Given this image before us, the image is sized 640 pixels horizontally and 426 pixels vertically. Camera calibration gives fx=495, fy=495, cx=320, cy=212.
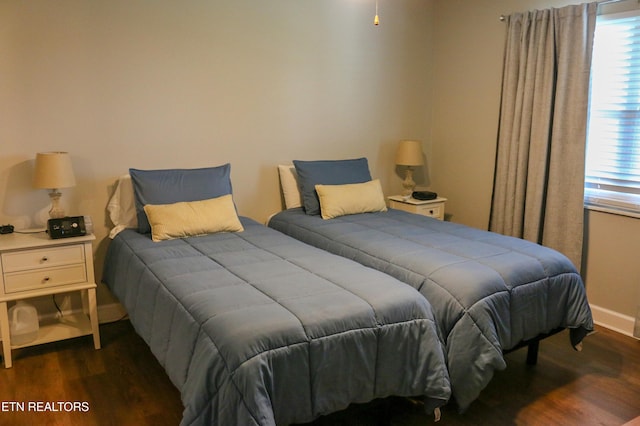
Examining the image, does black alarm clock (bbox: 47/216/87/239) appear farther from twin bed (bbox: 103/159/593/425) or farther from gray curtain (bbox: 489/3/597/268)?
gray curtain (bbox: 489/3/597/268)

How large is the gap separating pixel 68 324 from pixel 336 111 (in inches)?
98.9

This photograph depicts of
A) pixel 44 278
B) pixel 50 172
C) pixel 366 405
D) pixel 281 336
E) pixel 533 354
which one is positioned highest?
pixel 50 172

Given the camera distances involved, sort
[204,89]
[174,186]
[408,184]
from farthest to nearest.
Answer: [408,184]
[204,89]
[174,186]

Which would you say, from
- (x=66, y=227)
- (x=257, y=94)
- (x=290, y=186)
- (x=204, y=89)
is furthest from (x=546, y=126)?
(x=66, y=227)

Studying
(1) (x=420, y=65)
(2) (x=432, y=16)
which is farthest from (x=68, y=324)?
(2) (x=432, y=16)

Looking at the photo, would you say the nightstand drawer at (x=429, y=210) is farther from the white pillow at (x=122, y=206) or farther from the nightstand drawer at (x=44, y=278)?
the nightstand drawer at (x=44, y=278)

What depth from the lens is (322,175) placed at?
3783mm

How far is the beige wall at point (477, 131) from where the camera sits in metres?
3.32

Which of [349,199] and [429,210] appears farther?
[429,210]

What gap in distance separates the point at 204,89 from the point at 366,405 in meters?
2.43

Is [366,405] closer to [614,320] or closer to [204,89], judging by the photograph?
[614,320]

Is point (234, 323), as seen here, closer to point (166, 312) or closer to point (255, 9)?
point (166, 312)

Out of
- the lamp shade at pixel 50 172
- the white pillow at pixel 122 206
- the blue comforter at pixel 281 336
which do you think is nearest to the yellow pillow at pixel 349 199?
the blue comforter at pixel 281 336

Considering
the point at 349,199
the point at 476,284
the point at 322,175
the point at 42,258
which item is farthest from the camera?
the point at 322,175
